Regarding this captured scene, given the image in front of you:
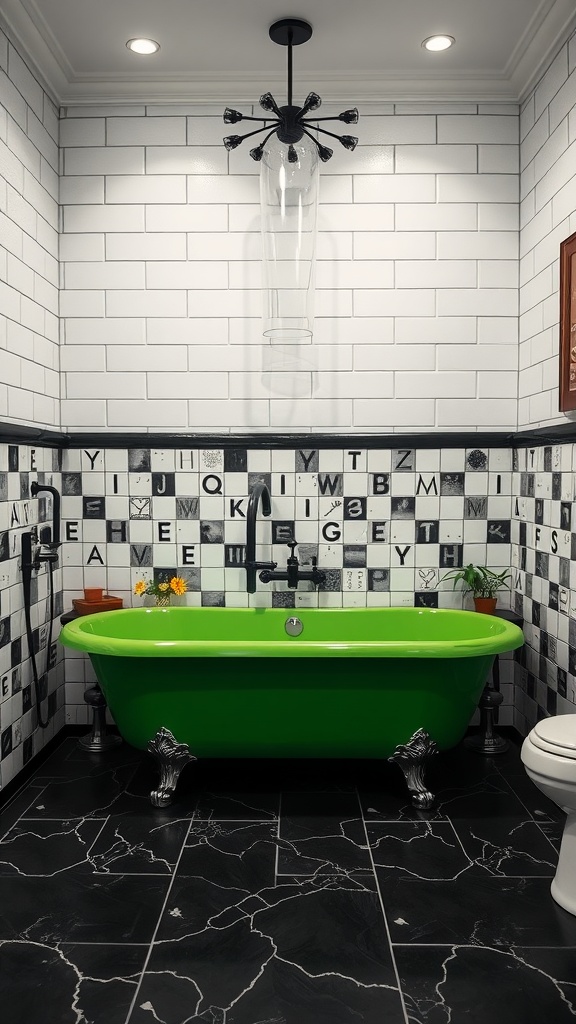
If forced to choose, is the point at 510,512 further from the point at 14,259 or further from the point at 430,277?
the point at 14,259

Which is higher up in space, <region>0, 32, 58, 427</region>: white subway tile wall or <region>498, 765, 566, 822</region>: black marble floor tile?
<region>0, 32, 58, 427</region>: white subway tile wall

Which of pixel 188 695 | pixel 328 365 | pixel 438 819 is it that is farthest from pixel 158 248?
pixel 438 819

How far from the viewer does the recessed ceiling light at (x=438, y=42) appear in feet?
9.56

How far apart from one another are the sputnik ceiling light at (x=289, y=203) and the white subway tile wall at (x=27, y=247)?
80cm

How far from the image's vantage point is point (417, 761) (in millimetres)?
2660

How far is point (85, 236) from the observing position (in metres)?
3.34

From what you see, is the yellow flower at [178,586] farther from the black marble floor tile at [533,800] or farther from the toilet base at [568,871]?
the toilet base at [568,871]

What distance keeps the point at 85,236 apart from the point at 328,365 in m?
1.25

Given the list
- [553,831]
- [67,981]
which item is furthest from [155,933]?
[553,831]

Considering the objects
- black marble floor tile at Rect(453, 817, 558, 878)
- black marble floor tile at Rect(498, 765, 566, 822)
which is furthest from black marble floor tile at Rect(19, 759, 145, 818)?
black marble floor tile at Rect(498, 765, 566, 822)

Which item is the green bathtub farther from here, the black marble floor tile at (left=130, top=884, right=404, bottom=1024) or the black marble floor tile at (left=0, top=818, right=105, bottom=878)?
the black marble floor tile at (left=130, top=884, right=404, bottom=1024)

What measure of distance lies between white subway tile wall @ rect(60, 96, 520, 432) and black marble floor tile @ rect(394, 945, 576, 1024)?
212cm

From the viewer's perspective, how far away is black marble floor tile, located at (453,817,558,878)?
2.26m

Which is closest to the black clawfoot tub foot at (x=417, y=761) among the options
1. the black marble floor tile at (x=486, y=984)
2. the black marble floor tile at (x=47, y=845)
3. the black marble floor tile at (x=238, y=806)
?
the black marble floor tile at (x=238, y=806)
